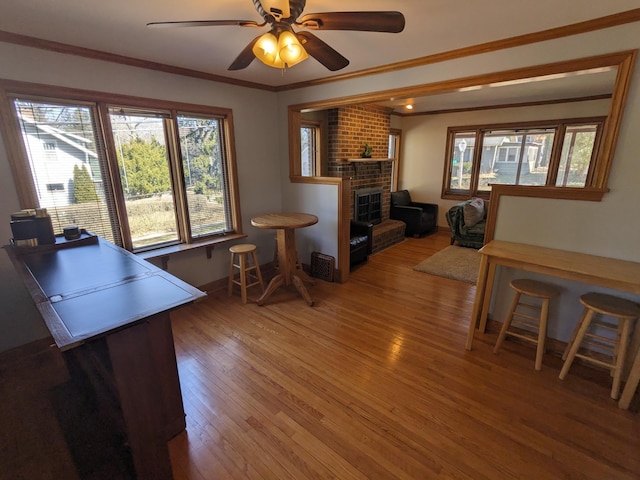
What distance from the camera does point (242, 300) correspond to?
3270mm

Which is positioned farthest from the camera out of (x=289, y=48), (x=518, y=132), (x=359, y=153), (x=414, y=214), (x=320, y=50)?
(x=414, y=214)

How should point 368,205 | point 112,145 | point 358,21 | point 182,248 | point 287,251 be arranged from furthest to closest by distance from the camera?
point 368,205 < point 287,251 < point 182,248 < point 112,145 < point 358,21

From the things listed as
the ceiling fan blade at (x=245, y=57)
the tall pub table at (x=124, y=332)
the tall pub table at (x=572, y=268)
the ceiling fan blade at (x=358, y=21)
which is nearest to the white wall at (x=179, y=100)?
the tall pub table at (x=124, y=332)

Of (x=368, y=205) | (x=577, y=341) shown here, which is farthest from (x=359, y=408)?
(x=368, y=205)

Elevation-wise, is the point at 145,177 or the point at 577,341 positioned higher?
the point at 145,177

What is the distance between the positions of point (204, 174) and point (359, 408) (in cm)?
Answer: 281

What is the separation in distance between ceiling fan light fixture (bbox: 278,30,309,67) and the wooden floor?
81.4 inches

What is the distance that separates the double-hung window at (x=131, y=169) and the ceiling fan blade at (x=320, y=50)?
5.89ft

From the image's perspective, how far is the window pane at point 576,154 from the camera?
4977mm

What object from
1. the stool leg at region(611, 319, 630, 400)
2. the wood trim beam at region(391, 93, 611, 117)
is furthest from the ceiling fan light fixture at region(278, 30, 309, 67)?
the wood trim beam at region(391, 93, 611, 117)

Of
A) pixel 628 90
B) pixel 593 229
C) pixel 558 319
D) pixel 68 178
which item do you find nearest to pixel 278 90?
pixel 68 178

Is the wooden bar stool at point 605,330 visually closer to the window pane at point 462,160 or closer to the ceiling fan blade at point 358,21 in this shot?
the ceiling fan blade at point 358,21

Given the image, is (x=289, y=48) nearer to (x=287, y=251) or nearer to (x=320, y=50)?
(x=320, y=50)

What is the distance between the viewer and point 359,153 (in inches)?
199
